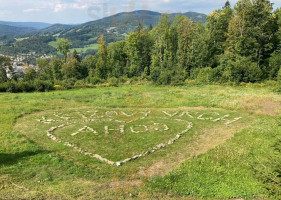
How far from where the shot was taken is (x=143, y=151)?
14.2 m

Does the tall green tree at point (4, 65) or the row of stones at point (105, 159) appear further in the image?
the tall green tree at point (4, 65)

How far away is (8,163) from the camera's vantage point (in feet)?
40.0

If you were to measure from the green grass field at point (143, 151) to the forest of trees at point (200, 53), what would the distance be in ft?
63.5

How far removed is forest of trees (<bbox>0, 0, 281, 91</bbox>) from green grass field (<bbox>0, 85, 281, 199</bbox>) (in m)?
19.4

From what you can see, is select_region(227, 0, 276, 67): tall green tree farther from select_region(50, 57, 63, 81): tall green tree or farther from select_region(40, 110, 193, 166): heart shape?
select_region(50, 57, 63, 81): tall green tree

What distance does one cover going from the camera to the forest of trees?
4378 cm

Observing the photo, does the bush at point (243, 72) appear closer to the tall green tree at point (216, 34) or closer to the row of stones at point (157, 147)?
the tall green tree at point (216, 34)

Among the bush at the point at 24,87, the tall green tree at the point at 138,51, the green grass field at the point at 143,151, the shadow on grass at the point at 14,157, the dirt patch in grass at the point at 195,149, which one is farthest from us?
the tall green tree at the point at 138,51

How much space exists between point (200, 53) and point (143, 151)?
43.5 m

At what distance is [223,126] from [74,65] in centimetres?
6393

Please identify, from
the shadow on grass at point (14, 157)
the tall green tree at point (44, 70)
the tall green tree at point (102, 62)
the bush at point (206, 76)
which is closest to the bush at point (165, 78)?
the bush at point (206, 76)

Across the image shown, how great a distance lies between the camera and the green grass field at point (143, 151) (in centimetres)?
988

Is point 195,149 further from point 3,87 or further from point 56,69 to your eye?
point 56,69

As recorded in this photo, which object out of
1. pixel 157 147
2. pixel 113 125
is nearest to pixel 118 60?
pixel 113 125
